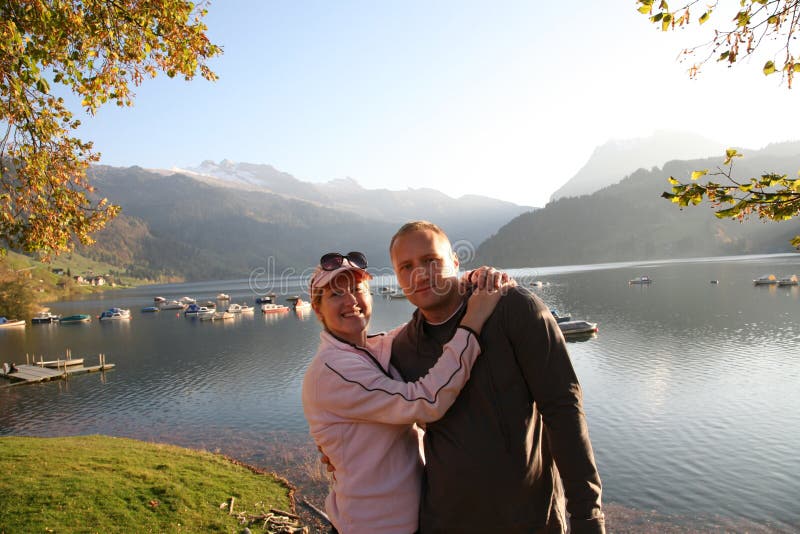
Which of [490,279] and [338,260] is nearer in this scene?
[490,279]

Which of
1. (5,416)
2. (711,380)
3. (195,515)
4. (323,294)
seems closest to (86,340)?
(5,416)

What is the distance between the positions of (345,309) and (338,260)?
0.46m

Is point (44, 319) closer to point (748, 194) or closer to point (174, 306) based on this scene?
point (174, 306)

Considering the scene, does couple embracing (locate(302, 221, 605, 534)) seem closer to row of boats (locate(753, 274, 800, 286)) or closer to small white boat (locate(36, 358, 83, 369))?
small white boat (locate(36, 358, 83, 369))

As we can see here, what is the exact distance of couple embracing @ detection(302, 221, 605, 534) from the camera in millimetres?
3156

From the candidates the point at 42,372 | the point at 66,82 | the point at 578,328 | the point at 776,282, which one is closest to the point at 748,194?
the point at 66,82

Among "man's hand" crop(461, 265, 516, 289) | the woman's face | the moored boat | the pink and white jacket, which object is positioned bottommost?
the moored boat

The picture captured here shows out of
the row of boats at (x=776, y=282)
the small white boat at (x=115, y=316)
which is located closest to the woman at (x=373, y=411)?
the row of boats at (x=776, y=282)

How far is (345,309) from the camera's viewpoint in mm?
4035

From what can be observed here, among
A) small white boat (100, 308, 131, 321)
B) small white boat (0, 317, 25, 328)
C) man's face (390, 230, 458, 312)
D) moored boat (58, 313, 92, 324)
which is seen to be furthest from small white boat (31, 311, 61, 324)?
man's face (390, 230, 458, 312)

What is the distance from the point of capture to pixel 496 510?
3.25 meters

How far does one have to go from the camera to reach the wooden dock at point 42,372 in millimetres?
38906

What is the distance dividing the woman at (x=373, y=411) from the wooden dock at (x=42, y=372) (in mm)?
45595

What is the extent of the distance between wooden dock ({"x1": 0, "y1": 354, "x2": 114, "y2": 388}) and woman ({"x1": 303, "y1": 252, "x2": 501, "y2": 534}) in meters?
45.6
